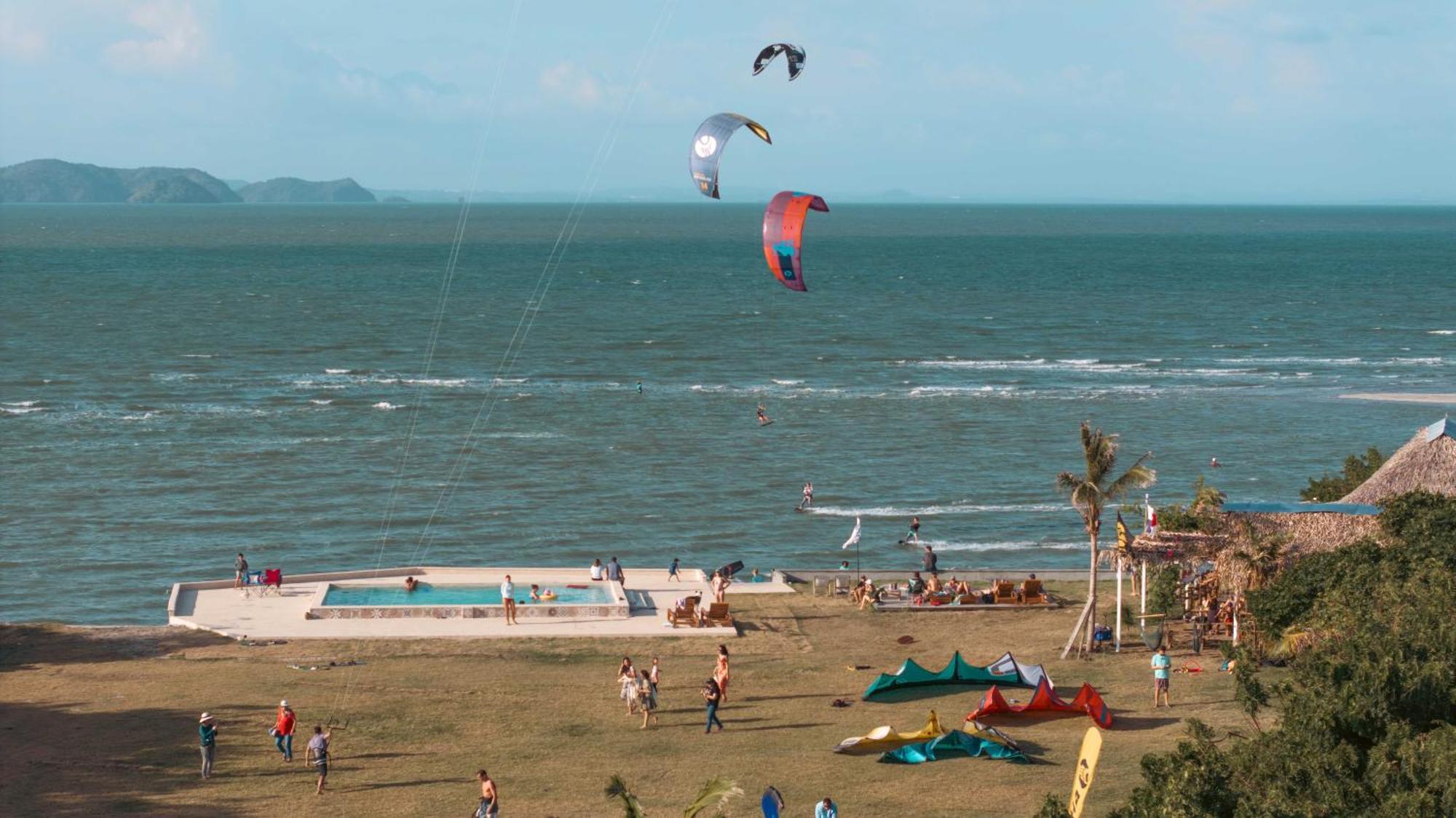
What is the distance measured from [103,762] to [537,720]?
6238mm

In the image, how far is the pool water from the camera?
32.0 meters

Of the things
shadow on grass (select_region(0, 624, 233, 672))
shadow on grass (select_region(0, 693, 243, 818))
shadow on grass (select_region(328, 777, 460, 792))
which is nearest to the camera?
shadow on grass (select_region(0, 693, 243, 818))

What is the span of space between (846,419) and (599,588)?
102 ft

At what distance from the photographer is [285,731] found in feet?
72.5

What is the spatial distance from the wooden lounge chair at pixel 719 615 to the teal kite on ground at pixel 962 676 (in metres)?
5.11

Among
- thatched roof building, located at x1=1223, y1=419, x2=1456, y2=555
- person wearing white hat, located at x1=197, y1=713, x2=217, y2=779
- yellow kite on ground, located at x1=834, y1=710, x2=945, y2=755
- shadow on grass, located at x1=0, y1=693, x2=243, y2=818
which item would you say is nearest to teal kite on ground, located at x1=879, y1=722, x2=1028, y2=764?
yellow kite on ground, located at x1=834, y1=710, x2=945, y2=755

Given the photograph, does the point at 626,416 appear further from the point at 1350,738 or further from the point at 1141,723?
the point at 1350,738

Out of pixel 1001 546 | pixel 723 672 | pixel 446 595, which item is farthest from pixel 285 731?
pixel 1001 546

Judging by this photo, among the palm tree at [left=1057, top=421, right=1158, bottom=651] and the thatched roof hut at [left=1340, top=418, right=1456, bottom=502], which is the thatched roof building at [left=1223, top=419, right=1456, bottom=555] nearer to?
the thatched roof hut at [left=1340, top=418, right=1456, bottom=502]

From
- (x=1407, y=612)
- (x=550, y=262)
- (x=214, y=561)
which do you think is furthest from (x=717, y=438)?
(x=550, y=262)

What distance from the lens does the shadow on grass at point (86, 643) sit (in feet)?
93.0

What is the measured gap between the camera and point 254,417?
63000mm

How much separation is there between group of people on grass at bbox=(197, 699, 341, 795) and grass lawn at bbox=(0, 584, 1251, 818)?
18cm

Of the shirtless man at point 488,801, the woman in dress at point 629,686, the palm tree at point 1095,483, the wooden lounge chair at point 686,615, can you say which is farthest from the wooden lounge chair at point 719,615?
the shirtless man at point 488,801
